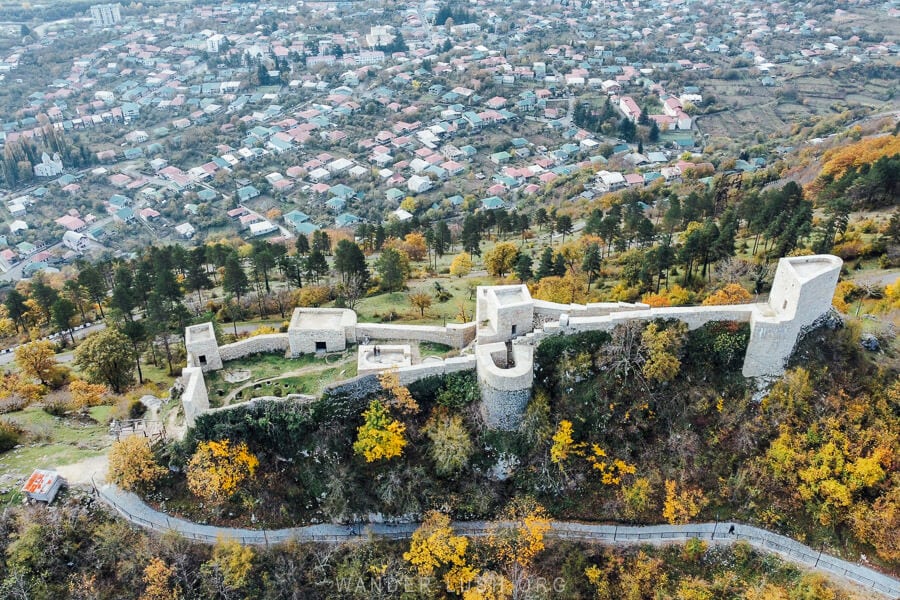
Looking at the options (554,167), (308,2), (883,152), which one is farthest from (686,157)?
(308,2)

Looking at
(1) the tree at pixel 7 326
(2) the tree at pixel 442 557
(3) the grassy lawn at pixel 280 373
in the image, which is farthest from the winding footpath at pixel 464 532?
(1) the tree at pixel 7 326

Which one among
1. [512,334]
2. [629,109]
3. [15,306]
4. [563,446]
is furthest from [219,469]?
[629,109]

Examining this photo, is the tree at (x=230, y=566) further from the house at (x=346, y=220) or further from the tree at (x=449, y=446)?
the house at (x=346, y=220)

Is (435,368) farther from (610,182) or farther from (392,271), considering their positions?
(610,182)

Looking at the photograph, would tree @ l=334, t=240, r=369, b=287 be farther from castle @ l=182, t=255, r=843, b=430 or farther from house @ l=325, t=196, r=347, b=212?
house @ l=325, t=196, r=347, b=212

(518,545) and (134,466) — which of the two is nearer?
(518,545)

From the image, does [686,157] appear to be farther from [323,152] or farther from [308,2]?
[308,2]

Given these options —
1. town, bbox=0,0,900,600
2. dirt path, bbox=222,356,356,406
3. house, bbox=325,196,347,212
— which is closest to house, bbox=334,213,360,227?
house, bbox=325,196,347,212
